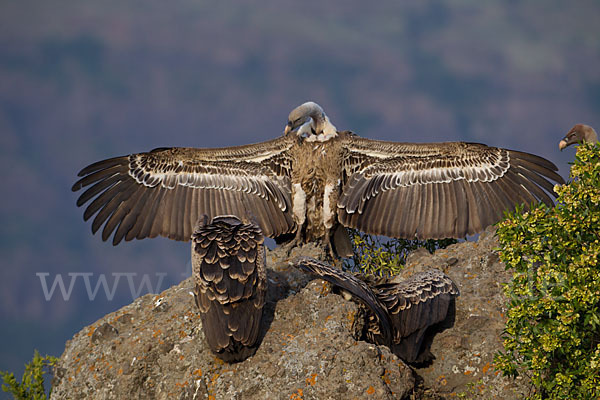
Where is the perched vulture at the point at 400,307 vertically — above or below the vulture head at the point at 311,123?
below

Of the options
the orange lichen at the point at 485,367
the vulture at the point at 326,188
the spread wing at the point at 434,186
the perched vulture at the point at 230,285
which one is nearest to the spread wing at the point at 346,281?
the perched vulture at the point at 230,285

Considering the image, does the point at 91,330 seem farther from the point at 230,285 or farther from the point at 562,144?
the point at 562,144

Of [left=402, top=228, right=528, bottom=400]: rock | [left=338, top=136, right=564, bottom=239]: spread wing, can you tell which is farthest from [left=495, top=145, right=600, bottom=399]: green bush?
[left=338, top=136, right=564, bottom=239]: spread wing

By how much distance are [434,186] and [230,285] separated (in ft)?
17.3

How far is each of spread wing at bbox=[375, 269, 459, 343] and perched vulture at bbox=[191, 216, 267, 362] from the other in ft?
5.21

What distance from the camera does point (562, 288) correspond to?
241 inches

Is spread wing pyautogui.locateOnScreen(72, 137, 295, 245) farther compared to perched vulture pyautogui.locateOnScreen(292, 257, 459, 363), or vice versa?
spread wing pyautogui.locateOnScreen(72, 137, 295, 245)

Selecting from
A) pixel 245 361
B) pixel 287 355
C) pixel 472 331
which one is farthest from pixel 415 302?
pixel 245 361

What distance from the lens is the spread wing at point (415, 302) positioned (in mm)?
7348

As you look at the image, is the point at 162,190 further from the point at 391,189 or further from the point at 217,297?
the point at 217,297

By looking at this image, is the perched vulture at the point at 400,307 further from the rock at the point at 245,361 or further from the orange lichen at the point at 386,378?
the orange lichen at the point at 386,378

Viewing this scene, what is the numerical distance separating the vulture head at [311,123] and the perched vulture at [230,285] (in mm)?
4171

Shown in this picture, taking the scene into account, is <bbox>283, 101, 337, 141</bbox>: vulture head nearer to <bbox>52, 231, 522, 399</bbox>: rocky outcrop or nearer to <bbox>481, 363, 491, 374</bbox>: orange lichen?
<bbox>52, 231, 522, 399</bbox>: rocky outcrop

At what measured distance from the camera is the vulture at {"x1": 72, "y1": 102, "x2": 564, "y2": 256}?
10.5m
